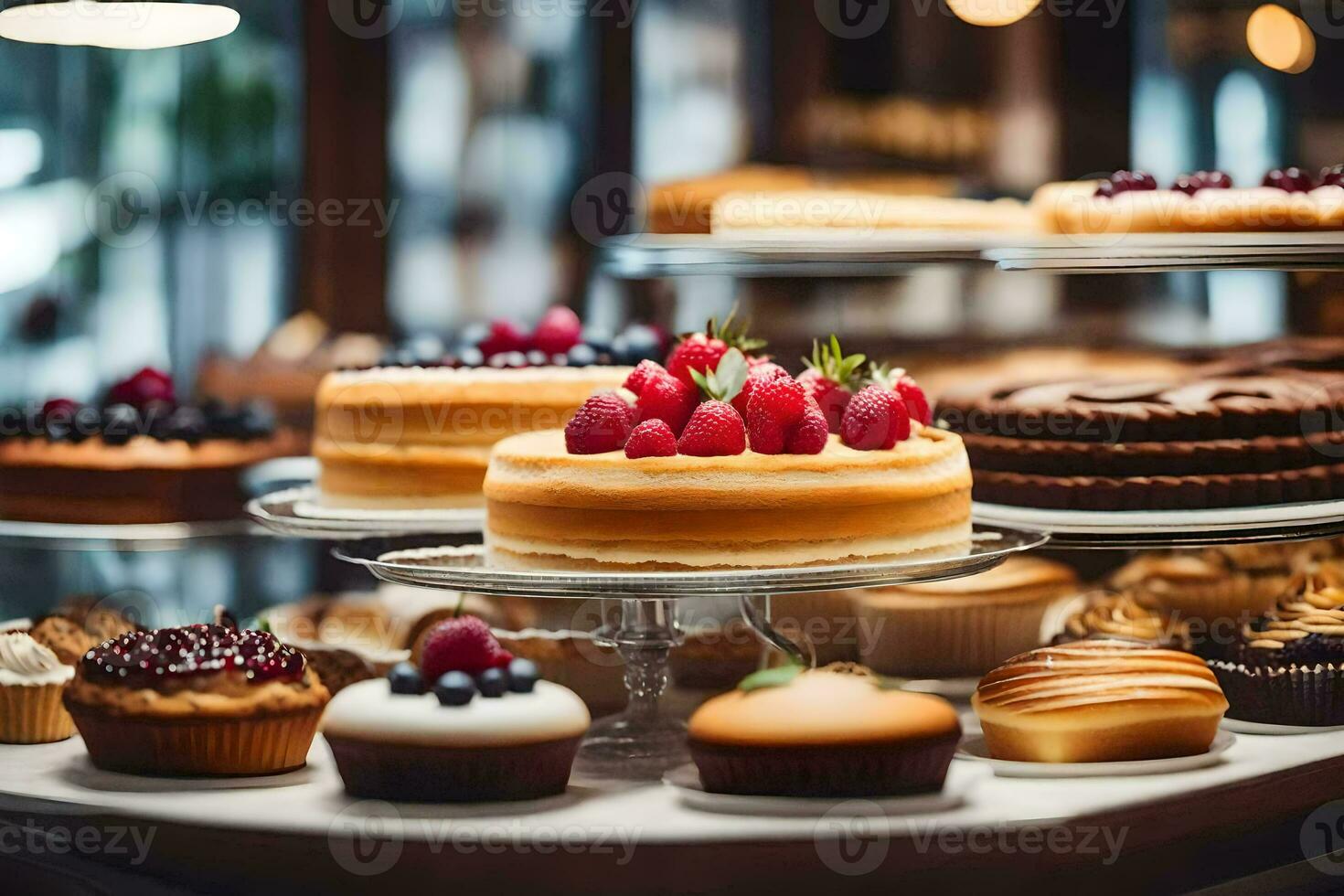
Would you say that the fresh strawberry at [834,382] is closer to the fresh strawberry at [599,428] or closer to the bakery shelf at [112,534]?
the fresh strawberry at [599,428]

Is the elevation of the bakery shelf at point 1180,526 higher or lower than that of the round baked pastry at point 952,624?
higher

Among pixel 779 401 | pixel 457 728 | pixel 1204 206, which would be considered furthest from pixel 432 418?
pixel 1204 206

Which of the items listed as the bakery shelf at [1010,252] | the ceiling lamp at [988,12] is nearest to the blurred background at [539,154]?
the ceiling lamp at [988,12]

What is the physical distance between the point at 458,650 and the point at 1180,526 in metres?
1.49

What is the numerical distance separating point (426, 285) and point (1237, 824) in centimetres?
394

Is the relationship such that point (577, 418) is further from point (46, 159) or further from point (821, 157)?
point (46, 159)

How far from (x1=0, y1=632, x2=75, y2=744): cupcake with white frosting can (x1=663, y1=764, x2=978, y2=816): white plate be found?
1328 millimetres

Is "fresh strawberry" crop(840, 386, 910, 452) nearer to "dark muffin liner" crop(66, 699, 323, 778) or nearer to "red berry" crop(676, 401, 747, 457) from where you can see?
"red berry" crop(676, 401, 747, 457)

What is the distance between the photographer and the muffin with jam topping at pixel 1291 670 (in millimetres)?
3453

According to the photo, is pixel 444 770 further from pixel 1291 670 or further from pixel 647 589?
pixel 1291 670

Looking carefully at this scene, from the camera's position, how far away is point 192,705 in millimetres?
3006

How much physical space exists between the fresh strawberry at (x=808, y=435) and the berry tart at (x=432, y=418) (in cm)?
95

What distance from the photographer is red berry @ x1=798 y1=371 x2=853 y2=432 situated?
11.0 feet

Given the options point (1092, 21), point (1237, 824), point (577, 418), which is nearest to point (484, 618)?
point (577, 418)
